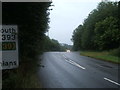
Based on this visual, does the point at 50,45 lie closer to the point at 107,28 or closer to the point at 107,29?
the point at 107,28

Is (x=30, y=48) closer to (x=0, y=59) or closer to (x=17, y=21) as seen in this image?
(x=17, y=21)

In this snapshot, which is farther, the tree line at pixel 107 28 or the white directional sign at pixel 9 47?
the tree line at pixel 107 28

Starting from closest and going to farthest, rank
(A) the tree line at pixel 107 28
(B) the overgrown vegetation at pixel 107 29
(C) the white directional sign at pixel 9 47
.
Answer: (C) the white directional sign at pixel 9 47
(B) the overgrown vegetation at pixel 107 29
(A) the tree line at pixel 107 28

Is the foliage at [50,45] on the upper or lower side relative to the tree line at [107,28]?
lower

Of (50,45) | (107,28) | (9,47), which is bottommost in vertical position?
(50,45)

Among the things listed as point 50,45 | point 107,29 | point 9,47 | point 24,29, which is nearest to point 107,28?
point 107,29

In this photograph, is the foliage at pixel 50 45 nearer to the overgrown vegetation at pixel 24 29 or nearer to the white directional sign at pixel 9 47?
the overgrown vegetation at pixel 24 29

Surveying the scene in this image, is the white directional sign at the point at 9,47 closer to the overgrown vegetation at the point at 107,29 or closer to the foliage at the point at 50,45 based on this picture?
the overgrown vegetation at the point at 107,29

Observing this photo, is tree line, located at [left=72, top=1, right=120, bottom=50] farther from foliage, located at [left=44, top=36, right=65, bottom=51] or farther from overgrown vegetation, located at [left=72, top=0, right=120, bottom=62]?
foliage, located at [left=44, top=36, right=65, bottom=51]

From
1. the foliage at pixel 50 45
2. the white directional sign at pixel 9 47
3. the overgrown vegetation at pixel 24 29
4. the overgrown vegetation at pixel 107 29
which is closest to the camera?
the white directional sign at pixel 9 47

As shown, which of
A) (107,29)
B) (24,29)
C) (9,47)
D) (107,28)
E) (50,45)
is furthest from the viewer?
(50,45)

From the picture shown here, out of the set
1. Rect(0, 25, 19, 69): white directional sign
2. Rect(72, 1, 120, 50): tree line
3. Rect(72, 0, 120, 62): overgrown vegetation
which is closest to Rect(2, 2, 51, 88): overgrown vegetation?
Rect(0, 25, 19, 69): white directional sign

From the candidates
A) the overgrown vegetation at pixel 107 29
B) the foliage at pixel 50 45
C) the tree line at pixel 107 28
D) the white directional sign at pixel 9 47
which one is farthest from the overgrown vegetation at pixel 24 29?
the foliage at pixel 50 45

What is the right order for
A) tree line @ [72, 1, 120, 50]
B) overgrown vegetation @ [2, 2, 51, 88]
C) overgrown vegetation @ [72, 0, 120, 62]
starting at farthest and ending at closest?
tree line @ [72, 1, 120, 50]
overgrown vegetation @ [72, 0, 120, 62]
overgrown vegetation @ [2, 2, 51, 88]
